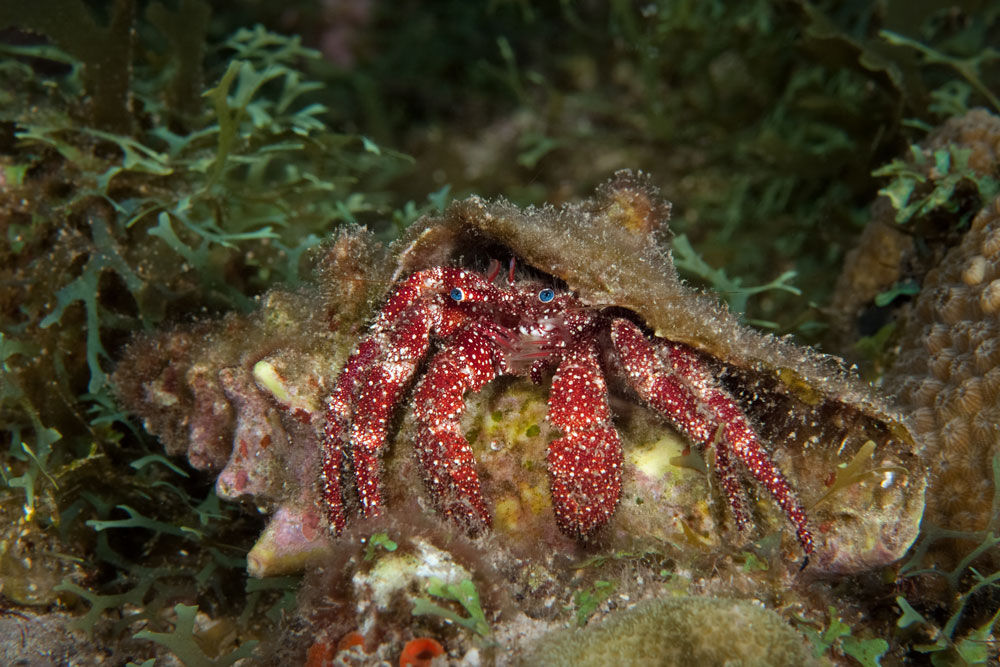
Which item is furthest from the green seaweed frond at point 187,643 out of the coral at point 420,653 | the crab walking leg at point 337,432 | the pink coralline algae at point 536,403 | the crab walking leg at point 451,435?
the crab walking leg at point 451,435

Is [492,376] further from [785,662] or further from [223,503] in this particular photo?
[223,503]

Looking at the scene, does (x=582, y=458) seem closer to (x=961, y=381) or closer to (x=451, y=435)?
(x=451, y=435)

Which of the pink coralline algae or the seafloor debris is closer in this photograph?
the pink coralline algae

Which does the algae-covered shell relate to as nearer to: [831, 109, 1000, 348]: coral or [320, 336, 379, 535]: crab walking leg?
[320, 336, 379, 535]: crab walking leg

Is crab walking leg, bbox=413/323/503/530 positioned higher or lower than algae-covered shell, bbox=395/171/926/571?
lower

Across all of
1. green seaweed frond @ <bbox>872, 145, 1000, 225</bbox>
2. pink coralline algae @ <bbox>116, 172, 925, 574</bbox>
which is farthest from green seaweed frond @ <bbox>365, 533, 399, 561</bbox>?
green seaweed frond @ <bbox>872, 145, 1000, 225</bbox>

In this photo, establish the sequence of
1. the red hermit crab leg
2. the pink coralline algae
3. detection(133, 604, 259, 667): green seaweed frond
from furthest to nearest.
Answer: the red hermit crab leg < the pink coralline algae < detection(133, 604, 259, 667): green seaweed frond

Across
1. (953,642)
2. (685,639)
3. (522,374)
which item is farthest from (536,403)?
(953,642)

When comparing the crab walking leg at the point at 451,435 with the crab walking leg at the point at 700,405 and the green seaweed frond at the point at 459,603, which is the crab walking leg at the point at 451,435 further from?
the crab walking leg at the point at 700,405
